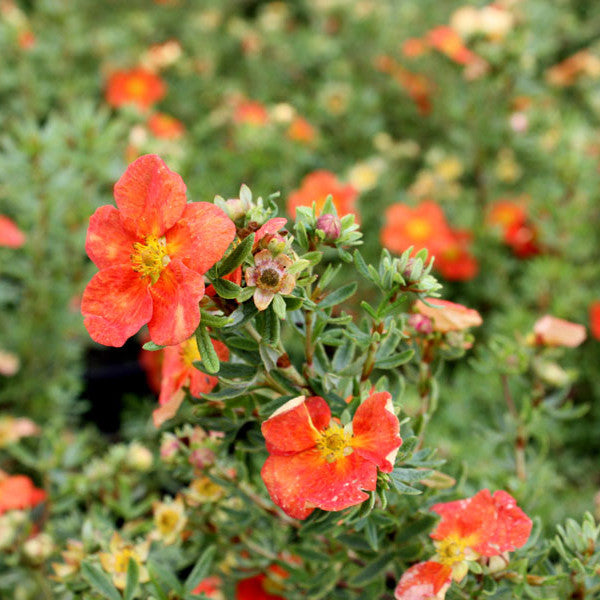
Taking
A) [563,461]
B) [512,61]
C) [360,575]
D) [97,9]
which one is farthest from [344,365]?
[97,9]

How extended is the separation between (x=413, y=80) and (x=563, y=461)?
121 centimetres

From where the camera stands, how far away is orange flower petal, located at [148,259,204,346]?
18.8 inches

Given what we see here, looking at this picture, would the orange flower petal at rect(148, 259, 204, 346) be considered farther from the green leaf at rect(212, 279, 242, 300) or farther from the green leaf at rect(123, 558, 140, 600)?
the green leaf at rect(123, 558, 140, 600)

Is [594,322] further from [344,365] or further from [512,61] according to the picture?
[344,365]

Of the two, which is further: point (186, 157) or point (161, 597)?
point (186, 157)

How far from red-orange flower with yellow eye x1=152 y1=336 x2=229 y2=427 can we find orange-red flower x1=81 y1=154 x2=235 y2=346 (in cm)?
8

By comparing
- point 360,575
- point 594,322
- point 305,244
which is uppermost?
point 305,244

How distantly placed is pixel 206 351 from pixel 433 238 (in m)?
1.15

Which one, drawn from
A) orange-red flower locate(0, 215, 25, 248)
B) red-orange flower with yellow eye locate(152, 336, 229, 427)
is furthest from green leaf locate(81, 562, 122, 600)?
orange-red flower locate(0, 215, 25, 248)

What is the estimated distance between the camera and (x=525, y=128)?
5.46ft

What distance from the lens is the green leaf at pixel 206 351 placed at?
507 mm

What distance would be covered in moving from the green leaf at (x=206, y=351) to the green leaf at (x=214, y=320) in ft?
0.04

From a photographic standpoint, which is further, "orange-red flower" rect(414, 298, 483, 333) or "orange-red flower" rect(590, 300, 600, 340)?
"orange-red flower" rect(590, 300, 600, 340)

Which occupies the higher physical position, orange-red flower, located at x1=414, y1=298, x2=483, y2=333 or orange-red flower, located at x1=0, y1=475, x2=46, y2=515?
orange-red flower, located at x1=414, y1=298, x2=483, y2=333
